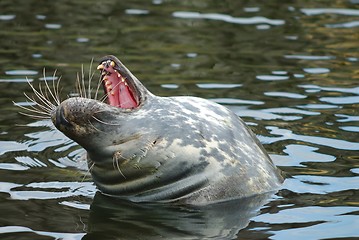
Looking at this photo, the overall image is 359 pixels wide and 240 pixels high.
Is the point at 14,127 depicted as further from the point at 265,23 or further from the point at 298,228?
the point at 265,23

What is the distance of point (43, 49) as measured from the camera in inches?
494

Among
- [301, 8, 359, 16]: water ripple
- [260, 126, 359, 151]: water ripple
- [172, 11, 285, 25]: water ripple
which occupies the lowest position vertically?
[301, 8, 359, 16]: water ripple

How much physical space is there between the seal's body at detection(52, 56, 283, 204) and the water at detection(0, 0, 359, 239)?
0.51 feet

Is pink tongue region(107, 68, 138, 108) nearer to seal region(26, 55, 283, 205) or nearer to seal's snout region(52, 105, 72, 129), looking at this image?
seal region(26, 55, 283, 205)

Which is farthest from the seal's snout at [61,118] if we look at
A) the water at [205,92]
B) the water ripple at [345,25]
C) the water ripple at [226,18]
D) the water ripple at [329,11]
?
the water ripple at [329,11]

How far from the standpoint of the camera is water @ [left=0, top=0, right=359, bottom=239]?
7.06m

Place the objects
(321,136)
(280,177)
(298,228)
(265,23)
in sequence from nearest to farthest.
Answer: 1. (298,228)
2. (280,177)
3. (321,136)
4. (265,23)

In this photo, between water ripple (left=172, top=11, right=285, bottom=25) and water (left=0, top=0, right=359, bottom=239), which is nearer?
water (left=0, top=0, right=359, bottom=239)

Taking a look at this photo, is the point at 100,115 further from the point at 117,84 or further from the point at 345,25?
the point at 345,25

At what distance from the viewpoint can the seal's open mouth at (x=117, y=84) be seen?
7.53 metres

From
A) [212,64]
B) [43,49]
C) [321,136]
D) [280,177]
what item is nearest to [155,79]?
[212,64]

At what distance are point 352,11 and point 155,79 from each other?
15.1 ft

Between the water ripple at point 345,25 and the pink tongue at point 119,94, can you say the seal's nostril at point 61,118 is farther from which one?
the water ripple at point 345,25

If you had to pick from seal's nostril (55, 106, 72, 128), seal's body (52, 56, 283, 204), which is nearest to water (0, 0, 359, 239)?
seal's body (52, 56, 283, 204)
